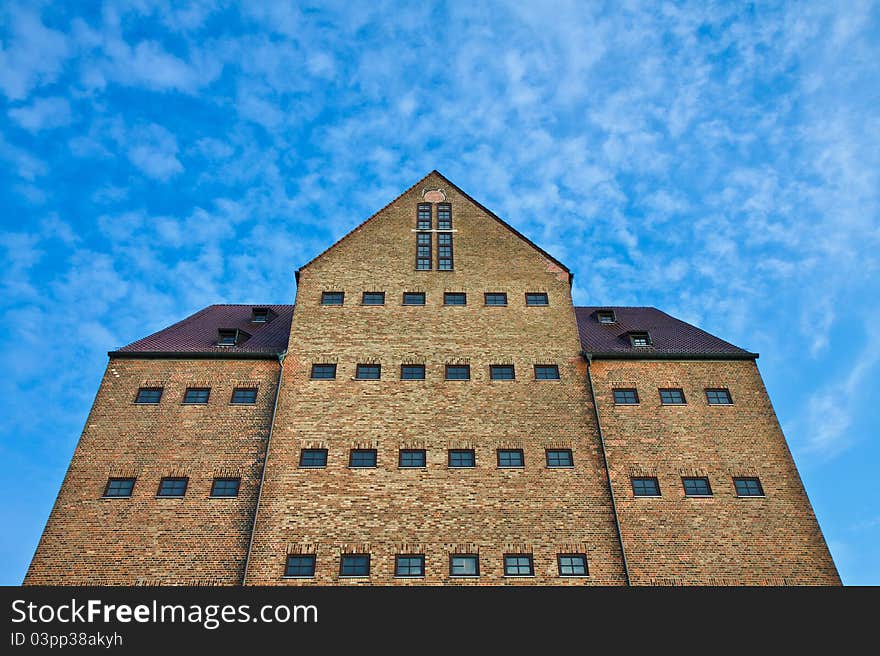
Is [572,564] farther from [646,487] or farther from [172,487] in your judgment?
[172,487]

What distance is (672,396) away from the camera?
26.2 m

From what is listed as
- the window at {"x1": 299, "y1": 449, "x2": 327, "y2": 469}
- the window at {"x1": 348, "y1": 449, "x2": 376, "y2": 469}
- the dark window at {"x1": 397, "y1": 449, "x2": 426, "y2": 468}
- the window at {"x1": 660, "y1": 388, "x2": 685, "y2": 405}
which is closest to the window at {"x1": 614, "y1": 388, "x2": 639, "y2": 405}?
the window at {"x1": 660, "y1": 388, "x2": 685, "y2": 405}

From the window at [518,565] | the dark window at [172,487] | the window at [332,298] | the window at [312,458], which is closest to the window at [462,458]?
the window at [518,565]

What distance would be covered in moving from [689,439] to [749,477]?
2426mm

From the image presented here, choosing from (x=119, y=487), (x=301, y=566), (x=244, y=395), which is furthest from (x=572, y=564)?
(x=119, y=487)

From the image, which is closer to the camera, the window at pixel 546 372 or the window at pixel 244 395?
the window at pixel 244 395

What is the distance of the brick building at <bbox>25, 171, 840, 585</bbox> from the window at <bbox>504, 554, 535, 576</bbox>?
10 cm

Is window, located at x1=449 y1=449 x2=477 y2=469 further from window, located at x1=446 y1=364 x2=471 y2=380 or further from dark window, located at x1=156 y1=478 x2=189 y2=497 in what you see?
dark window, located at x1=156 y1=478 x2=189 y2=497

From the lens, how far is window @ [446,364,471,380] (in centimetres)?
2625

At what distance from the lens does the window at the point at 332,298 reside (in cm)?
2893

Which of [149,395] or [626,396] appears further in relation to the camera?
[626,396]

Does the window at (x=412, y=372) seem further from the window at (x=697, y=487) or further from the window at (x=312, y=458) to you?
the window at (x=697, y=487)

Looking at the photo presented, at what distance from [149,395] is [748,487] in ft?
76.4

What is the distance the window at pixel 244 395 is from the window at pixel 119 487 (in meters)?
4.67
